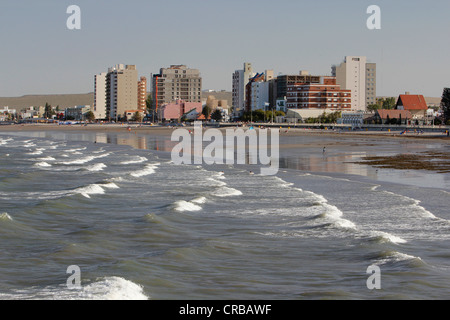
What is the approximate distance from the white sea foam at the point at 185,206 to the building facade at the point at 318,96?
518 ft

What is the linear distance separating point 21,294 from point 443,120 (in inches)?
4993

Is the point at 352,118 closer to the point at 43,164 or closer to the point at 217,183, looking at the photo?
the point at 43,164

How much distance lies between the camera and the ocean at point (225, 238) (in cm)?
1292

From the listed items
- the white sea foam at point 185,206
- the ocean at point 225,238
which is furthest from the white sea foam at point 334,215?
the white sea foam at point 185,206

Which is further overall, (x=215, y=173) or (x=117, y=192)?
(x=215, y=173)

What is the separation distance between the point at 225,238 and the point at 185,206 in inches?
247

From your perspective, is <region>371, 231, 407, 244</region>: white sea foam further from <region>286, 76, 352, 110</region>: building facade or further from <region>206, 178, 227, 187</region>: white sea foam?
<region>286, 76, 352, 110</region>: building facade

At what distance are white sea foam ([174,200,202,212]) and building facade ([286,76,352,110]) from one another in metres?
158

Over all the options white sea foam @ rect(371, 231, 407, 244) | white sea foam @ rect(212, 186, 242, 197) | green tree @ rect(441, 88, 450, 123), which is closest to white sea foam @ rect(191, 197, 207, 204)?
white sea foam @ rect(212, 186, 242, 197)

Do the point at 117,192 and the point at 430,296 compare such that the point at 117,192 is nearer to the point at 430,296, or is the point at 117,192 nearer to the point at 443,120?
the point at 430,296

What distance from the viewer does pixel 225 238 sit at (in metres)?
17.9

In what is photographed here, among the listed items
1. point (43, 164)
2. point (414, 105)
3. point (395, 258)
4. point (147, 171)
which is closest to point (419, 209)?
point (395, 258)

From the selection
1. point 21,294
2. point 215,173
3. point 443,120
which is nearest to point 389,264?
point 21,294

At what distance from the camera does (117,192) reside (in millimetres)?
28781
